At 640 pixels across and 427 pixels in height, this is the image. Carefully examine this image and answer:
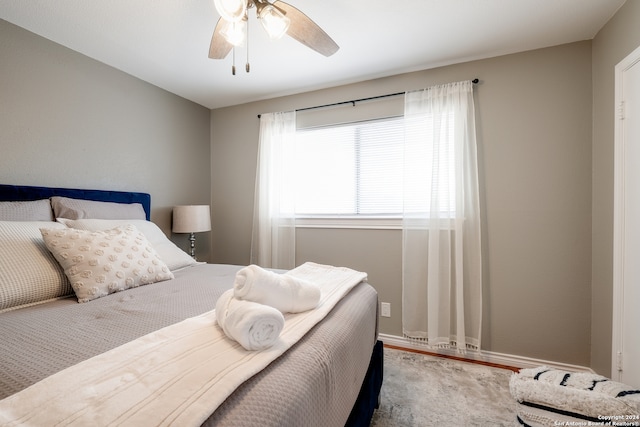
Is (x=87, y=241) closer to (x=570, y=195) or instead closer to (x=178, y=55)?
(x=178, y=55)

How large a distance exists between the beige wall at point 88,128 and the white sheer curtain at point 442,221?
7.83ft

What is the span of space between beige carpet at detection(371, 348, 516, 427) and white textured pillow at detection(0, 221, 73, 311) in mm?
1828

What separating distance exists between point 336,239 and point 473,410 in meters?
1.65

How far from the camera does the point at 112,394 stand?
23.0 inches

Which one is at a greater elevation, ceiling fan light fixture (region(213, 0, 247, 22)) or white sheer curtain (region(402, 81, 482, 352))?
ceiling fan light fixture (region(213, 0, 247, 22))

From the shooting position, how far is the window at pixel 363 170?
2438 mm

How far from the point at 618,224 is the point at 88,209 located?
3446 millimetres

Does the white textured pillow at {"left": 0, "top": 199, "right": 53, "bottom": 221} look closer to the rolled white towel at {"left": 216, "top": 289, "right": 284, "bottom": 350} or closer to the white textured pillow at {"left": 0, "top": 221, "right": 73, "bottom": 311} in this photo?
the white textured pillow at {"left": 0, "top": 221, "right": 73, "bottom": 311}

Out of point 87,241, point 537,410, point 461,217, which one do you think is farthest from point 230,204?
point 537,410

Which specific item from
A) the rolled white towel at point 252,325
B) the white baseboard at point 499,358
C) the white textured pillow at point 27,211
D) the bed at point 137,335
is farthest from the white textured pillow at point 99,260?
the white baseboard at point 499,358

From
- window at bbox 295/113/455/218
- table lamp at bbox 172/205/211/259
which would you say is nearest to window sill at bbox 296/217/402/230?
window at bbox 295/113/455/218

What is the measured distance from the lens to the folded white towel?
1013mm

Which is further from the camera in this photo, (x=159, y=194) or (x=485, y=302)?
(x=159, y=194)

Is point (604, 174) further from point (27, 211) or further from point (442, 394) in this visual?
point (27, 211)
